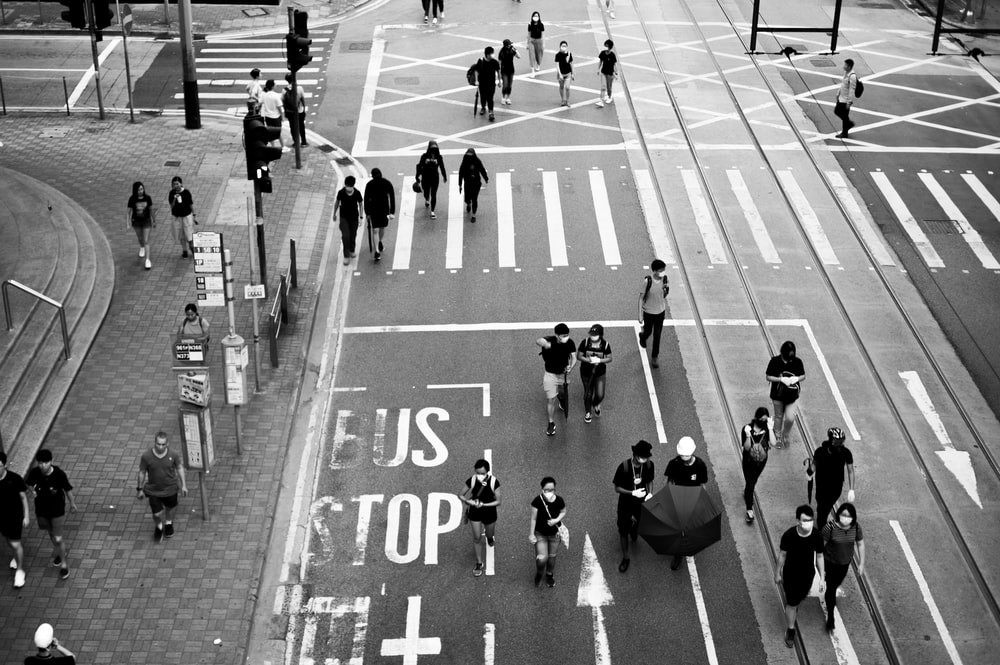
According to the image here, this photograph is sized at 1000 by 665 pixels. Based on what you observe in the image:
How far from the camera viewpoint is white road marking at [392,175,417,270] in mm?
25125

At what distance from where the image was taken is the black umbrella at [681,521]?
15.7m

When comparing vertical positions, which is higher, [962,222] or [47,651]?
[47,651]

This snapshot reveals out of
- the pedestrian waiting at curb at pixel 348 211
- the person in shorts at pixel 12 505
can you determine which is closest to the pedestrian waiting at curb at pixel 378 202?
the pedestrian waiting at curb at pixel 348 211

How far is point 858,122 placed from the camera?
3250cm

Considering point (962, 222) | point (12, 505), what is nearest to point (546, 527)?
point (12, 505)

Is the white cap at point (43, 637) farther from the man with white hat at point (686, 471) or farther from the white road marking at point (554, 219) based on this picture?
the white road marking at point (554, 219)

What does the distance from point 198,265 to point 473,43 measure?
22181 mm

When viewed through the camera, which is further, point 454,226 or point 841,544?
point 454,226

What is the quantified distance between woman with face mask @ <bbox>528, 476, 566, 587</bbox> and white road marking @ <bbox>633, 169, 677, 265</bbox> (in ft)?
31.3

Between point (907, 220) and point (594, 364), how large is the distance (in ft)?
36.1

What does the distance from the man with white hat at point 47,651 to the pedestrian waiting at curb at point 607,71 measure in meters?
22.4

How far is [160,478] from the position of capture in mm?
16281

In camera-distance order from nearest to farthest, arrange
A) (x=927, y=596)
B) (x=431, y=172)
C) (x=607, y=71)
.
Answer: (x=927, y=596)
(x=431, y=172)
(x=607, y=71)

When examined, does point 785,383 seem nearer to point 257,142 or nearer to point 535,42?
point 257,142
